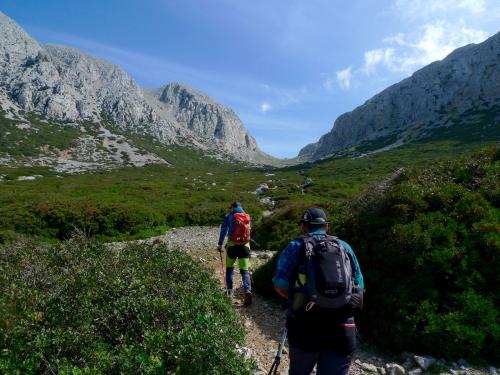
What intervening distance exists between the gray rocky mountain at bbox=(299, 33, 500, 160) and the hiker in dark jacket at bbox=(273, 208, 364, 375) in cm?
13770

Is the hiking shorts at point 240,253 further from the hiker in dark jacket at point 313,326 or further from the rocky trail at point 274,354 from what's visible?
the hiker in dark jacket at point 313,326

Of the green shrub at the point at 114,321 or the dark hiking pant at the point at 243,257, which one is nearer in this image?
the green shrub at the point at 114,321

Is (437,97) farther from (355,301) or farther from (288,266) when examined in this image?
(288,266)

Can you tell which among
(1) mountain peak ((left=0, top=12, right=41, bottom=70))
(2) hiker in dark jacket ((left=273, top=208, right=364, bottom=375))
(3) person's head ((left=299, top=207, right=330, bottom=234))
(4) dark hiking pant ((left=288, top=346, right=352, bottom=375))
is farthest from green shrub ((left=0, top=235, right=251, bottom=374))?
(1) mountain peak ((left=0, top=12, right=41, bottom=70))

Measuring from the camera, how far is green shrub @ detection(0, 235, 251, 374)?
4605mm

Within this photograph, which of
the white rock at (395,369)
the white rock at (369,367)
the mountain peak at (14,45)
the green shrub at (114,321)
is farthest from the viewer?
the mountain peak at (14,45)

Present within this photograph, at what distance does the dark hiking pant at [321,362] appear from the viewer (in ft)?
13.6

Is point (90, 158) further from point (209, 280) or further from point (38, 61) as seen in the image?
point (209, 280)

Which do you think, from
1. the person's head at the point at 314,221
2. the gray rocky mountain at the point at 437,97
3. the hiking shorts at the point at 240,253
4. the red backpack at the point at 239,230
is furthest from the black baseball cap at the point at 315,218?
the gray rocky mountain at the point at 437,97

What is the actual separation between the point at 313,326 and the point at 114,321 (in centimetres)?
365

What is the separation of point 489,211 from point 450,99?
162 m

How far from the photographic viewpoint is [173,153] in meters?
173

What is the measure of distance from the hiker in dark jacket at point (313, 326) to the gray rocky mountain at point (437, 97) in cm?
13770

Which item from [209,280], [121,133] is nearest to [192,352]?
[209,280]
